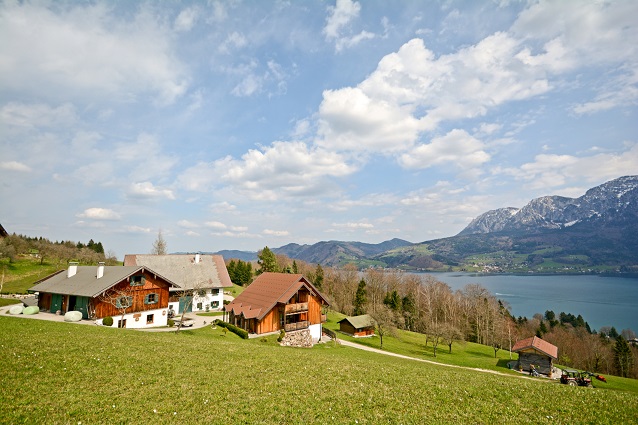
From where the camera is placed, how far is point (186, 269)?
5816 centimetres

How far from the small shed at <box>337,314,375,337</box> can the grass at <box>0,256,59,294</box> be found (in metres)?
61.9

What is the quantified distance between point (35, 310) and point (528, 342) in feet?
215

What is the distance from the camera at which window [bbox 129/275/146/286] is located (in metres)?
39.7

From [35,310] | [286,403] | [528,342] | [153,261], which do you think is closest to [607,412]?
[286,403]

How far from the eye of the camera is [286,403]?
36.2 feet

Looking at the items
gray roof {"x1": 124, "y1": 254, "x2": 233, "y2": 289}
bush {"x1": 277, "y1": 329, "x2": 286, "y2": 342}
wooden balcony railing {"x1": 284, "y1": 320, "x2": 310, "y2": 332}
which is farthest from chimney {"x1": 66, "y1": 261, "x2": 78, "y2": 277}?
wooden balcony railing {"x1": 284, "y1": 320, "x2": 310, "y2": 332}

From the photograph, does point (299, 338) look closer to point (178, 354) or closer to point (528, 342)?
point (178, 354)

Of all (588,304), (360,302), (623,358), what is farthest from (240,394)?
(588,304)

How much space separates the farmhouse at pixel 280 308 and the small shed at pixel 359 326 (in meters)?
14.7

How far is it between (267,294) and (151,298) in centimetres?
1558

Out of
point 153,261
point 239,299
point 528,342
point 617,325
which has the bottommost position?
point 617,325

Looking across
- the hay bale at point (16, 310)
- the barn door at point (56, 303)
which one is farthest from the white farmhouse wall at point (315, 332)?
the hay bale at point (16, 310)

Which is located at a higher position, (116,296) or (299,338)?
(116,296)

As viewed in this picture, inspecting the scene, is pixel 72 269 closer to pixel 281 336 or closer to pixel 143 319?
pixel 143 319
